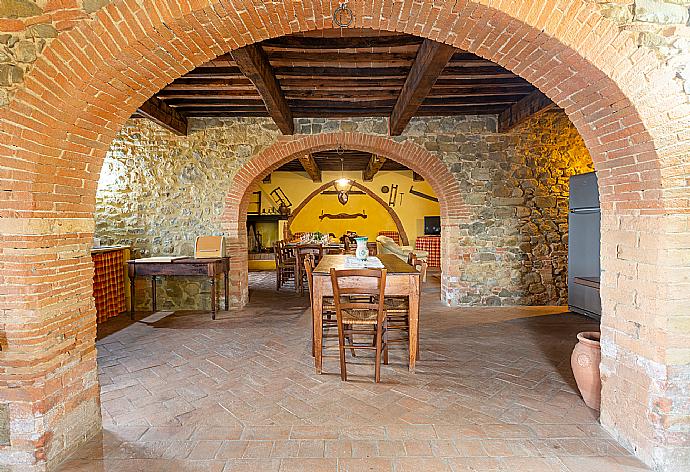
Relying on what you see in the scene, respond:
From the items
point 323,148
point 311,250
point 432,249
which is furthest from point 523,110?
point 432,249

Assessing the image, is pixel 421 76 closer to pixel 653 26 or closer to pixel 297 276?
pixel 653 26

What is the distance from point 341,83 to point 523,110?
105 inches

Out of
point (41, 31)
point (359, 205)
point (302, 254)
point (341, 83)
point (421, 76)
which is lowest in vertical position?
point (302, 254)

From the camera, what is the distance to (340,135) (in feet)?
21.9

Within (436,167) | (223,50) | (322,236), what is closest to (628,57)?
(223,50)

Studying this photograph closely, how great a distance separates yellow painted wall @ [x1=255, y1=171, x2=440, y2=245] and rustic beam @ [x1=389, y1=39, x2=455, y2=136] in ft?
25.1

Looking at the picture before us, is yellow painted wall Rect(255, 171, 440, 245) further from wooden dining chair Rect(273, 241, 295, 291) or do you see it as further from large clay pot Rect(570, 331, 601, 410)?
large clay pot Rect(570, 331, 601, 410)

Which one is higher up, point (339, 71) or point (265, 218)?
point (339, 71)

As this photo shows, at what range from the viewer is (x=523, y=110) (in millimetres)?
5871

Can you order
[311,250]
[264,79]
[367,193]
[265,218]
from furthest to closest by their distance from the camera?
[367,193] < [265,218] < [311,250] < [264,79]

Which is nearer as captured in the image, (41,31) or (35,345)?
(41,31)

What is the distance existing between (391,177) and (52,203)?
11848 millimetres

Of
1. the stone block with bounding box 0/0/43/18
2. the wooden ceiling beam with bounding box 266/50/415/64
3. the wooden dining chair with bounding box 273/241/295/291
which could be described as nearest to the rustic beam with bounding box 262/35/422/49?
the wooden ceiling beam with bounding box 266/50/415/64

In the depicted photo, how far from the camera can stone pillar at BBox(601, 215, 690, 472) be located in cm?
230
